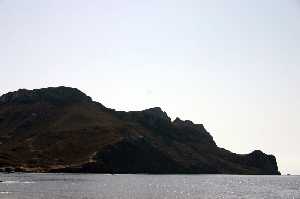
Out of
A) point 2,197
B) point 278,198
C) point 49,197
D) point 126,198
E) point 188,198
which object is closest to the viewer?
point 2,197

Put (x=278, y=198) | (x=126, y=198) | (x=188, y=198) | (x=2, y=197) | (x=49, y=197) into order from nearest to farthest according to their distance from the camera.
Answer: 1. (x=2, y=197)
2. (x=49, y=197)
3. (x=126, y=198)
4. (x=188, y=198)
5. (x=278, y=198)

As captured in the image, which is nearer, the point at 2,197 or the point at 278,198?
the point at 2,197

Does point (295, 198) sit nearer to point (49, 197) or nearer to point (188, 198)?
point (188, 198)

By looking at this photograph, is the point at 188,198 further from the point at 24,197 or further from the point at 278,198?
the point at 24,197

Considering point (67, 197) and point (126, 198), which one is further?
point (126, 198)

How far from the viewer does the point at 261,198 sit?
446ft

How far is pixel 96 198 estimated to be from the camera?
373 feet

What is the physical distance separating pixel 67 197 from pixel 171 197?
2989 centimetres

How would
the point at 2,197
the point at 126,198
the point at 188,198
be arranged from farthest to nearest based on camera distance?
the point at 188,198
the point at 126,198
the point at 2,197

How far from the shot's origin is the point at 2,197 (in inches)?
3939

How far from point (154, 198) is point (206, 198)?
1601 cm

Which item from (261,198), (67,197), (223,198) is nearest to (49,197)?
(67,197)

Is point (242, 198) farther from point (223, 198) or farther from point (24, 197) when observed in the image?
point (24, 197)

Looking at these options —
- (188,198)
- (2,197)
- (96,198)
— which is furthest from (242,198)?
(2,197)
